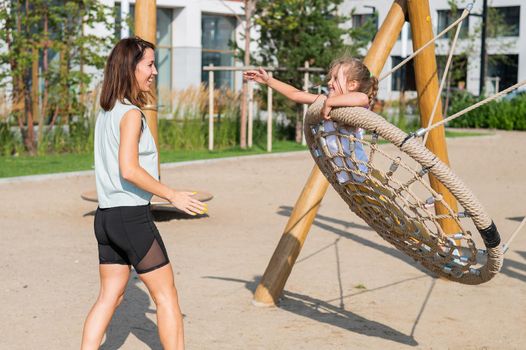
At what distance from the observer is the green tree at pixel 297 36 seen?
20516 millimetres

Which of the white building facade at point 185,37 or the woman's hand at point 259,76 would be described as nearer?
the woman's hand at point 259,76

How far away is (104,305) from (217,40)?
29.4 meters

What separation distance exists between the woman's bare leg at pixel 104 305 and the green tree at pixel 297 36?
16134mm

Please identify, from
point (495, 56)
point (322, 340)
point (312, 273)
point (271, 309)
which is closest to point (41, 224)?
point (312, 273)

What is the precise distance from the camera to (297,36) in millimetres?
21188

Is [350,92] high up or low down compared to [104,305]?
up

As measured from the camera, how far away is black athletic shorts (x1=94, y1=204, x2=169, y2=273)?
4.26 m

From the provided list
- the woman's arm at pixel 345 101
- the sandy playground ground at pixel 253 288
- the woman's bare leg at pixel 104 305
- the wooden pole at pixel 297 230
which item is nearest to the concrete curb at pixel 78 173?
the sandy playground ground at pixel 253 288

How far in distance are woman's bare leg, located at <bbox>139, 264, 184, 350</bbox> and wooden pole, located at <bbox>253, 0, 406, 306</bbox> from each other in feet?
6.17

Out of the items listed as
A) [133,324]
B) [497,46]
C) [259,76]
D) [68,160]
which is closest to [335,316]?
[133,324]

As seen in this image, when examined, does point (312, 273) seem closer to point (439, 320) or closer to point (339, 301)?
point (339, 301)

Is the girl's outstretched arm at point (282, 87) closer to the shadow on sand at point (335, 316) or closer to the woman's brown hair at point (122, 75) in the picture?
the woman's brown hair at point (122, 75)

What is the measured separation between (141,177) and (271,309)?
7.63 ft

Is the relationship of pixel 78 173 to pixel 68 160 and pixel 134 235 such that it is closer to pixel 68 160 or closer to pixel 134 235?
pixel 68 160
